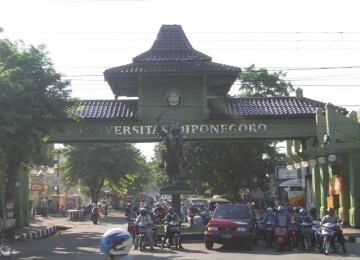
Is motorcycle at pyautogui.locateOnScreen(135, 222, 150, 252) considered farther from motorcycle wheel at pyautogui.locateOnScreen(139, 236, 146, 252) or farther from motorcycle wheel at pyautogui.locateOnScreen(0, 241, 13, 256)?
motorcycle wheel at pyautogui.locateOnScreen(0, 241, 13, 256)

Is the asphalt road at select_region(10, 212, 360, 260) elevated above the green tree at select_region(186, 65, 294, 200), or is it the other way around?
the green tree at select_region(186, 65, 294, 200)

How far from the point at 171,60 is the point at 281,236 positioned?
12.8m

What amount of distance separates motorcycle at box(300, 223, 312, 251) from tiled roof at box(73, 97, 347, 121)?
9.87 metres

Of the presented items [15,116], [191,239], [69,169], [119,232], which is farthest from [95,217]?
[119,232]

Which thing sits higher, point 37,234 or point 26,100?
point 26,100

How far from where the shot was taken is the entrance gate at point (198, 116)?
2748 cm

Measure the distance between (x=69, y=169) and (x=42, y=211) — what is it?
4934 millimetres

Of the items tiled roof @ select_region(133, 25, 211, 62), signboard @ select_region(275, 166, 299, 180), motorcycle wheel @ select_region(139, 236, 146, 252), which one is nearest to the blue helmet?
motorcycle wheel @ select_region(139, 236, 146, 252)

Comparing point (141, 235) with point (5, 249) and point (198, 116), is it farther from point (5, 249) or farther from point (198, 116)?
point (198, 116)

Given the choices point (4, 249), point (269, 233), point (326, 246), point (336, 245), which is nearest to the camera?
point (326, 246)

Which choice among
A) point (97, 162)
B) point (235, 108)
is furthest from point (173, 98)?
point (97, 162)

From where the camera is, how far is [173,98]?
28.3 m

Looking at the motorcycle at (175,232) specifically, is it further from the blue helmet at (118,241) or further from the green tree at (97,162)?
the green tree at (97,162)

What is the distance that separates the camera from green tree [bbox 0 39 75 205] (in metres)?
19.5
